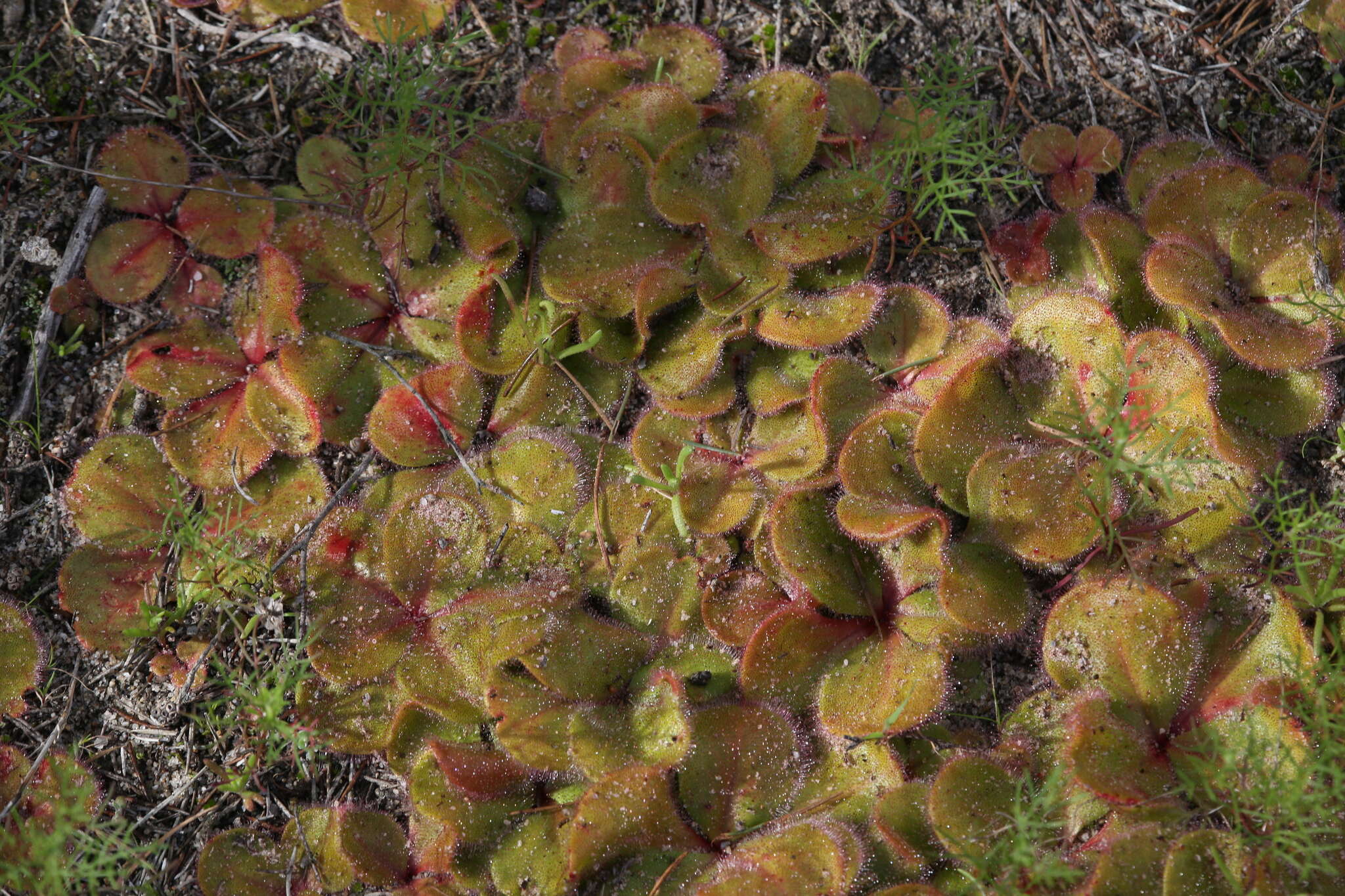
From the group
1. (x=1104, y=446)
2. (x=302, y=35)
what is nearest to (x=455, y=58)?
(x=302, y=35)

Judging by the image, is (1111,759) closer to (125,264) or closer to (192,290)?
(192,290)

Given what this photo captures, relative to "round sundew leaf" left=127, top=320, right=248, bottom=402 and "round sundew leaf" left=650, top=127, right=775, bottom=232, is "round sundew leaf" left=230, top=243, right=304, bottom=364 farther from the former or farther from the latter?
"round sundew leaf" left=650, top=127, right=775, bottom=232

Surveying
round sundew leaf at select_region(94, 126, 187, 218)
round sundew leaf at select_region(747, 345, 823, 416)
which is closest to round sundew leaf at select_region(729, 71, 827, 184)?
round sundew leaf at select_region(747, 345, 823, 416)

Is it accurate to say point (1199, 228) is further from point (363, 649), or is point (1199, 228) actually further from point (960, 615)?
point (363, 649)

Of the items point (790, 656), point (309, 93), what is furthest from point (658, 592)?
point (309, 93)

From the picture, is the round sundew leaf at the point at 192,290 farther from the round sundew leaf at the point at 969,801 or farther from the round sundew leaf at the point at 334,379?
the round sundew leaf at the point at 969,801
